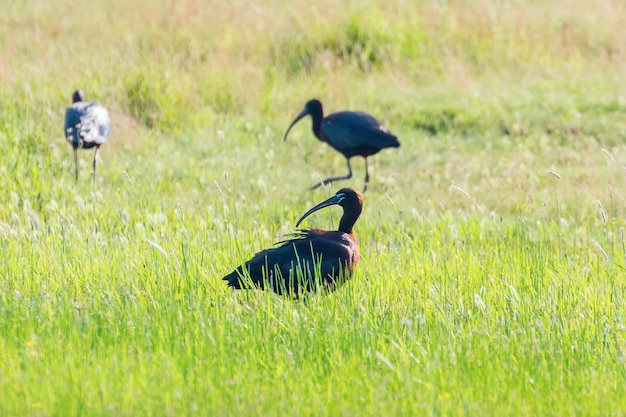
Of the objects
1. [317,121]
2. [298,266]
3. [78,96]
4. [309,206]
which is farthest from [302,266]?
[78,96]

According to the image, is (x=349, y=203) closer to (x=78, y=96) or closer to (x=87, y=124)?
(x=87, y=124)

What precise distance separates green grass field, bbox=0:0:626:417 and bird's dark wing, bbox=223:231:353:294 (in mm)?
123

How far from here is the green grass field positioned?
4832 millimetres

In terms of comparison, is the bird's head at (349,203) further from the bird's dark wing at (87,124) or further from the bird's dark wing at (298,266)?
the bird's dark wing at (87,124)

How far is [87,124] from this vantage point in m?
9.92

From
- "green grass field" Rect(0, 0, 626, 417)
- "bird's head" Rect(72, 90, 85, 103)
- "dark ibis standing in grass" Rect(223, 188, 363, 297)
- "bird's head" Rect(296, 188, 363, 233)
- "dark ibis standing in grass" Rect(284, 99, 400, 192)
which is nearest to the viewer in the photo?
"green grass field" Rect(0, 0, 626, 417)

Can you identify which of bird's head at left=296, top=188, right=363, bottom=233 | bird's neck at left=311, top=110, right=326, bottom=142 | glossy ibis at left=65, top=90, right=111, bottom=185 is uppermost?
bird's head at left=296, top=188, right=363, bottom=233

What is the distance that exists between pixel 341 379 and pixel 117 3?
13037 millimetres

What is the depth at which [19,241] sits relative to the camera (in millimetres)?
6996

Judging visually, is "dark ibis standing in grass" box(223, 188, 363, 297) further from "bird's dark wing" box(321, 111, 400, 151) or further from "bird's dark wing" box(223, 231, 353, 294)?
"bird's dark wing" box(321, 111, 400, 151)

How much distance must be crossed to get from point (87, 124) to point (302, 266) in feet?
14.9

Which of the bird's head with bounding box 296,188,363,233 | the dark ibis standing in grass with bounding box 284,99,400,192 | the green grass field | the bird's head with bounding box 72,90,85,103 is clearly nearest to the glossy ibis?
the green grass field

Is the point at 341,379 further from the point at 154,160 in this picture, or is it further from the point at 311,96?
the point at 311,96

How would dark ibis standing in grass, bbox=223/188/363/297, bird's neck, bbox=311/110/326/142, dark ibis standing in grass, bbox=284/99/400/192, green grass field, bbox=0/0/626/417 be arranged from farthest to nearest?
bird's neck, bbox=311/110/326/142
dark ibis standing in grass, bbox=284/99/400/192
dark ibis standing in grass, bbox=223/188/363/297
green grass field, bbox=0/0/626/417
